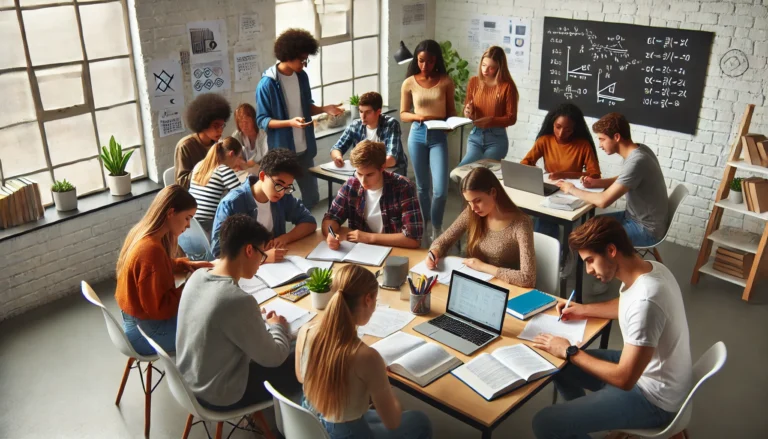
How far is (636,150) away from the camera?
4723 millimetres

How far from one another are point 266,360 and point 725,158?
4438 millimetres

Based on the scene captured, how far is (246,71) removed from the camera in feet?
19.5

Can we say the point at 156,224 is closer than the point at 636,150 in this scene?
Yes

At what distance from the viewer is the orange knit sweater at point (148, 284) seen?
10.9 ft

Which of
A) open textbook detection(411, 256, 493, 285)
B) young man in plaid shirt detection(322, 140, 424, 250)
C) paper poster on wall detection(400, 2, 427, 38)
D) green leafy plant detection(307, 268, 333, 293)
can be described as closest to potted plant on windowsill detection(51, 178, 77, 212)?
young man in plaid shirt detection(322, 140, 424, 250)

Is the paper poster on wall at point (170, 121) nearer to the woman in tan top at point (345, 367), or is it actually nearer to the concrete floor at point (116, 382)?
the concrete floor at point (116, 382)

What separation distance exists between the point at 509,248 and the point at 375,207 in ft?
2.91

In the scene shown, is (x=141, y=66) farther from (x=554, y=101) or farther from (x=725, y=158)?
(x=725, y=158)

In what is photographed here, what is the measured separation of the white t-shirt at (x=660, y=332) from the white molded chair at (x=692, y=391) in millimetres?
64

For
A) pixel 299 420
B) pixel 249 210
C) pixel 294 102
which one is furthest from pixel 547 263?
pixel 294 102

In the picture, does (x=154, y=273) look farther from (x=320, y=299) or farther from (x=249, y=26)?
(x=249, y=26)

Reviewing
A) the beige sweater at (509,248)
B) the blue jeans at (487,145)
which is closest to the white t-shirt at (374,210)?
the beige sweater at (509,248)

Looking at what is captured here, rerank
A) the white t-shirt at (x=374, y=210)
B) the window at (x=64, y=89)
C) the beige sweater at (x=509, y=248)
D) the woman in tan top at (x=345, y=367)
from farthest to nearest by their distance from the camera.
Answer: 1. the window at (x=64, y=89)
2. the white t-shirt at (x=374, y=210)
3. the beige sweater at (x=509, y=248)
4. the woman in tan top at (x=345, y=367)

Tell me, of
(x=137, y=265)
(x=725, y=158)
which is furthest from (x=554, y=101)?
(x=137, y=265)
